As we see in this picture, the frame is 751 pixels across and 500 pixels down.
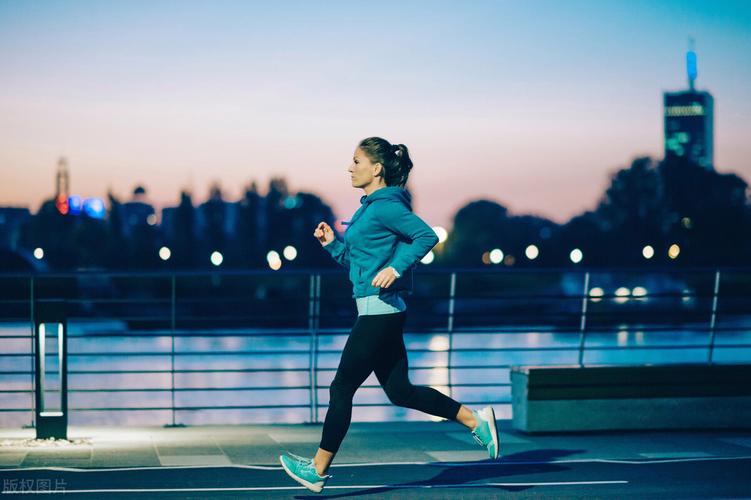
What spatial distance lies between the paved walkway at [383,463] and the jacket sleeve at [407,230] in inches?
58.8

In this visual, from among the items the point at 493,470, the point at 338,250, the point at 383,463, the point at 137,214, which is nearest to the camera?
the point at 338,250

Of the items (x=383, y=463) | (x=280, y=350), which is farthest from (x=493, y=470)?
(x=280, y=350)

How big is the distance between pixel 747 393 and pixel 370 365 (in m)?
5.08

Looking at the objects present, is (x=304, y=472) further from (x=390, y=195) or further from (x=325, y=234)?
(x=390, y=195)

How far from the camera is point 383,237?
21.4 ft

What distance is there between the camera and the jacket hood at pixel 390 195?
6562mm

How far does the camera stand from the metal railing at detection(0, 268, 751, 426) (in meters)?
10.3

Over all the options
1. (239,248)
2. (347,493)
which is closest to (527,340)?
(347,493)

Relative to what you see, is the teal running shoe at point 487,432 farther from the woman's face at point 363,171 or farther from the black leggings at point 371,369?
the woman's face at point 363,171

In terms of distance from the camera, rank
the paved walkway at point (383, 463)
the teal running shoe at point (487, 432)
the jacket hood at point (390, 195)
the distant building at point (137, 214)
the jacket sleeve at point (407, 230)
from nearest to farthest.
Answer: the jacket sleeve at point (407, 230) < the jacket hood at point (390, 195) < the teal running shoe at point (487, 432) < the paved walkway at point (383, 463) < the distant building at point (137, 214)

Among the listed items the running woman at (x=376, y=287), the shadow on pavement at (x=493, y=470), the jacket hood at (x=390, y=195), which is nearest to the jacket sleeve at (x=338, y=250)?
the running woman at (x=376, y=287)

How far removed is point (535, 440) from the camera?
9.59 metres

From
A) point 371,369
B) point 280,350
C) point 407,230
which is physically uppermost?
point 407,230

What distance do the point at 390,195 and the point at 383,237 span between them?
239 mm
